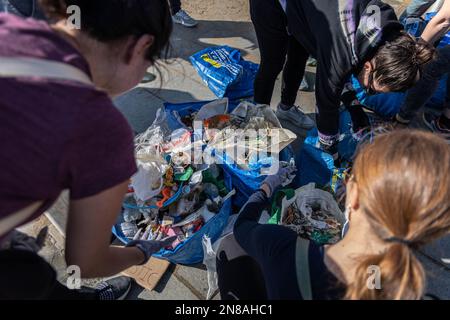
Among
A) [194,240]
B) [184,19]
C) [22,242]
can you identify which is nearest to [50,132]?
[22,242]

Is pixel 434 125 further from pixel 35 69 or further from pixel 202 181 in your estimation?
pixel 35 69

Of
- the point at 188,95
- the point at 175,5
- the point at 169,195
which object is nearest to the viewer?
the point at 169,195

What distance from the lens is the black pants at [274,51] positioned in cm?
221

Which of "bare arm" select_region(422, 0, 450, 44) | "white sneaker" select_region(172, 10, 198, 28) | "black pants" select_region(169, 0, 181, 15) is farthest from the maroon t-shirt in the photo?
"white sneaker" select_region(172, 10, 198, 28)

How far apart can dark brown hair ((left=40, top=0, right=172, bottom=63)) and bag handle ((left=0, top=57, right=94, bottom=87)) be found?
0.21m

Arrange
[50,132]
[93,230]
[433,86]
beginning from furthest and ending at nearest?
[433,86] < [93,230] < [50,132]

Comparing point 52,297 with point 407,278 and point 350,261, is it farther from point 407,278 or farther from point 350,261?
point 407,278

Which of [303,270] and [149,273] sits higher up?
[303,270]

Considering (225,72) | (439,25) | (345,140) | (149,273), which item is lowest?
(149,273)

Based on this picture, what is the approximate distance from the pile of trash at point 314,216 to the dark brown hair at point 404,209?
0.94 metres

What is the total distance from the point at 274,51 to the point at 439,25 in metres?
1.12

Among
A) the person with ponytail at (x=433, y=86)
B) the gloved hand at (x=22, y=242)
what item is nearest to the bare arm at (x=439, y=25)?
the person with ponytail at (x=433, y=86)

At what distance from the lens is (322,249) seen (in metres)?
1.15

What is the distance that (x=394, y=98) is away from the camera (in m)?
2.87
